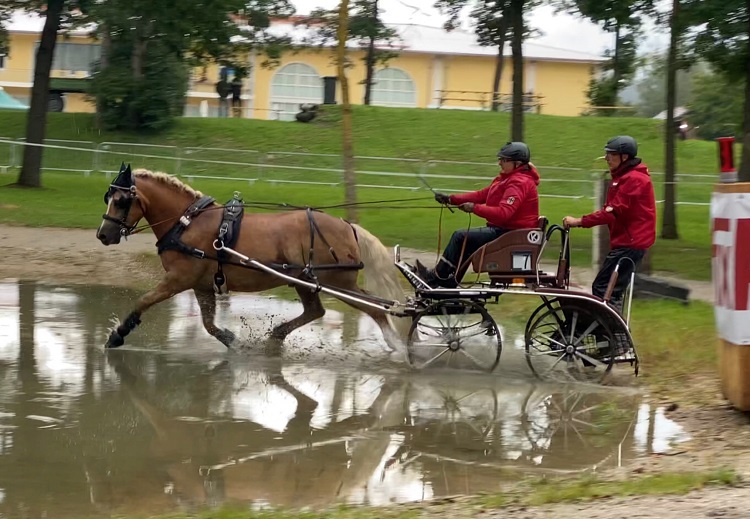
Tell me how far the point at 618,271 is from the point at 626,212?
0.54 metres

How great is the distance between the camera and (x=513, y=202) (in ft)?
29.5

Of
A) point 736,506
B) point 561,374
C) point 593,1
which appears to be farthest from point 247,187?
point 736,506

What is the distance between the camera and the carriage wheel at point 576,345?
8906mm

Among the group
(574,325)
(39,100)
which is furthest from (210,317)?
(39,100)

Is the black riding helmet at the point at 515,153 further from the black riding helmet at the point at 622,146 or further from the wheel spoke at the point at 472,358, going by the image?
the wheel spoke at the point at 472,358

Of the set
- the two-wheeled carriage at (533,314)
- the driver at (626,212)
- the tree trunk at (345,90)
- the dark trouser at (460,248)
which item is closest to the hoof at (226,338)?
the two-wheeled carriage at (533,314)

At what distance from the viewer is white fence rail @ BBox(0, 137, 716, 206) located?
1115 inches

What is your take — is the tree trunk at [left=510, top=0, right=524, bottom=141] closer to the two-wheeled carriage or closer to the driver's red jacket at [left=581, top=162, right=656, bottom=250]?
the driver's red jacket at [left=581, top=162, right=656, bottom=250]

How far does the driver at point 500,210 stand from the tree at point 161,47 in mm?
14297

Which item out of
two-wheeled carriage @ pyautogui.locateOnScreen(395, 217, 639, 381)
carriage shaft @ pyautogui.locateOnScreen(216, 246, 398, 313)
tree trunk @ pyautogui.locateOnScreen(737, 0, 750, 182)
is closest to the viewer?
two-wheeled carriage @ pyautogui.locateOnScreen(395, 217, 639, 381)

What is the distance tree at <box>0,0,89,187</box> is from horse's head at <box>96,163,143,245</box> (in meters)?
15.6

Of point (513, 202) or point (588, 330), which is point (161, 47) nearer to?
point (513, 202)

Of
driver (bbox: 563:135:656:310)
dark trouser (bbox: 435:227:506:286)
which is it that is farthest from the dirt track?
dark trouser (bbox: 435:227:506:286)

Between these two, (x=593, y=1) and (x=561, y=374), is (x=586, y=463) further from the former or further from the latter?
(x=593, y=1)
